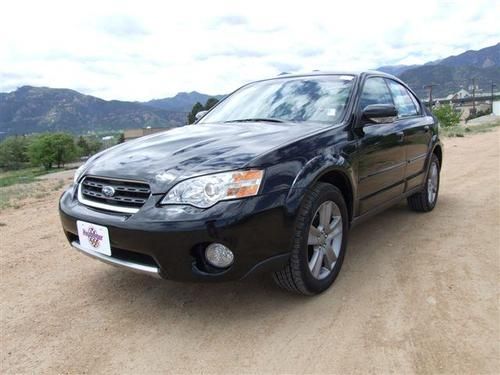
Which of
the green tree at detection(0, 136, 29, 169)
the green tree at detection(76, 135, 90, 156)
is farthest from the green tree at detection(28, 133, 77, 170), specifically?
the green tree at detection(0, 136, 29, 169)

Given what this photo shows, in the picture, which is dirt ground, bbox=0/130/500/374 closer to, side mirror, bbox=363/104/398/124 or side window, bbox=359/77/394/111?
side mirror, bbox=363/104/398/124

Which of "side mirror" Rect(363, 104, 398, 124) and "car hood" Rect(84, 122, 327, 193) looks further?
"side mirror" Rect(363, 104, 398, 124)

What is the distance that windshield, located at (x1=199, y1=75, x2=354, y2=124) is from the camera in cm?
344

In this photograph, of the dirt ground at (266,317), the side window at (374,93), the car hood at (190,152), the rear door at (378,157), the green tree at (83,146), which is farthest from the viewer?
the green tree at (83,146)

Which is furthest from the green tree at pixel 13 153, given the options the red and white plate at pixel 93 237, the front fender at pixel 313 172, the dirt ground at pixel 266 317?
the front fender at pixel 313 172

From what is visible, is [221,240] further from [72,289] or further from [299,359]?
[72,289]

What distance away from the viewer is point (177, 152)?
2.77 meters

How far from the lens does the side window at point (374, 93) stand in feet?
11.8

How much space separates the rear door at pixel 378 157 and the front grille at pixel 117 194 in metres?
1.66

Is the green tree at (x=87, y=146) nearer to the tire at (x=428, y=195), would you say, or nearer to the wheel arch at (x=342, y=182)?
the tire at (x=428, y=195)

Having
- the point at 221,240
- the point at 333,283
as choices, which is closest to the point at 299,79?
the point at 333,283

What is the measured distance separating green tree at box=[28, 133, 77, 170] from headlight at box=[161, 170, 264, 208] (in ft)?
297

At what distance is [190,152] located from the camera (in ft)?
8.95

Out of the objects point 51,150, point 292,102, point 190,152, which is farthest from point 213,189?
point 51,150
